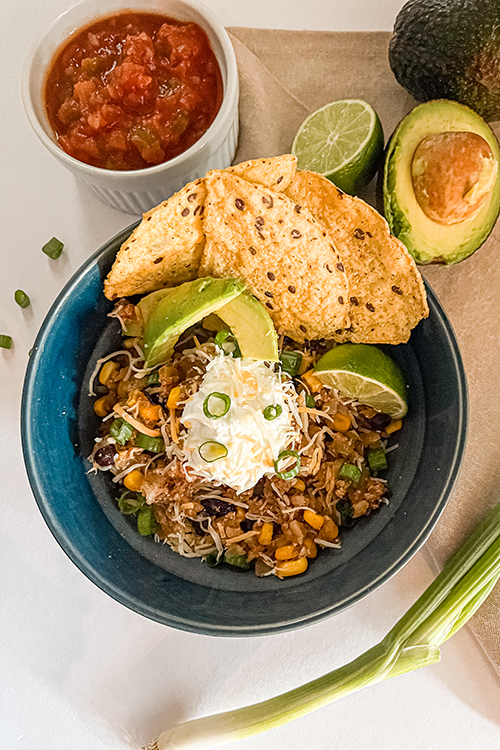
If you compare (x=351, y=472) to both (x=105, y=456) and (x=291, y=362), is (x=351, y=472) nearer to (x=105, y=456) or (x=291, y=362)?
(x=291, y=362)

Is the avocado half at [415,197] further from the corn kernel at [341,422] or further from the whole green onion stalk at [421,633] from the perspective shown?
the whole green onion stalk at [421,633]

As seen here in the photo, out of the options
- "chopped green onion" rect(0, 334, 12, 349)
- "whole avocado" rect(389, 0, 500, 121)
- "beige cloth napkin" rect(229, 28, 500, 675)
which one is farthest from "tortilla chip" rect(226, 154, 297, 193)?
"chopped green onion" rect(0, 334, 12, 349)

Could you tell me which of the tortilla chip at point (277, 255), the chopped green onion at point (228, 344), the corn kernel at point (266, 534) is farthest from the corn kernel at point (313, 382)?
the corn kernel at point (266, 534)

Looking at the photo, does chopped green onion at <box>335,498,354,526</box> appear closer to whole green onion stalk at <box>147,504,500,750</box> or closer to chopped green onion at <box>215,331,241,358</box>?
whole green onion stalk at <box>147,504,500,750</box>

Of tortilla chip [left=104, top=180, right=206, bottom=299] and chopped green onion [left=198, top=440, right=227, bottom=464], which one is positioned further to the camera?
chopped green onion [left=198, top=440, right=227, bottom=464]

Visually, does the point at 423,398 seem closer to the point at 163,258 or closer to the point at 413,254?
the point at 413,254

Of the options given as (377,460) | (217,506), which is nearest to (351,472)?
(377,460)

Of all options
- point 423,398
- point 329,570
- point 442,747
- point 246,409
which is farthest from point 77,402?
point 442,747
